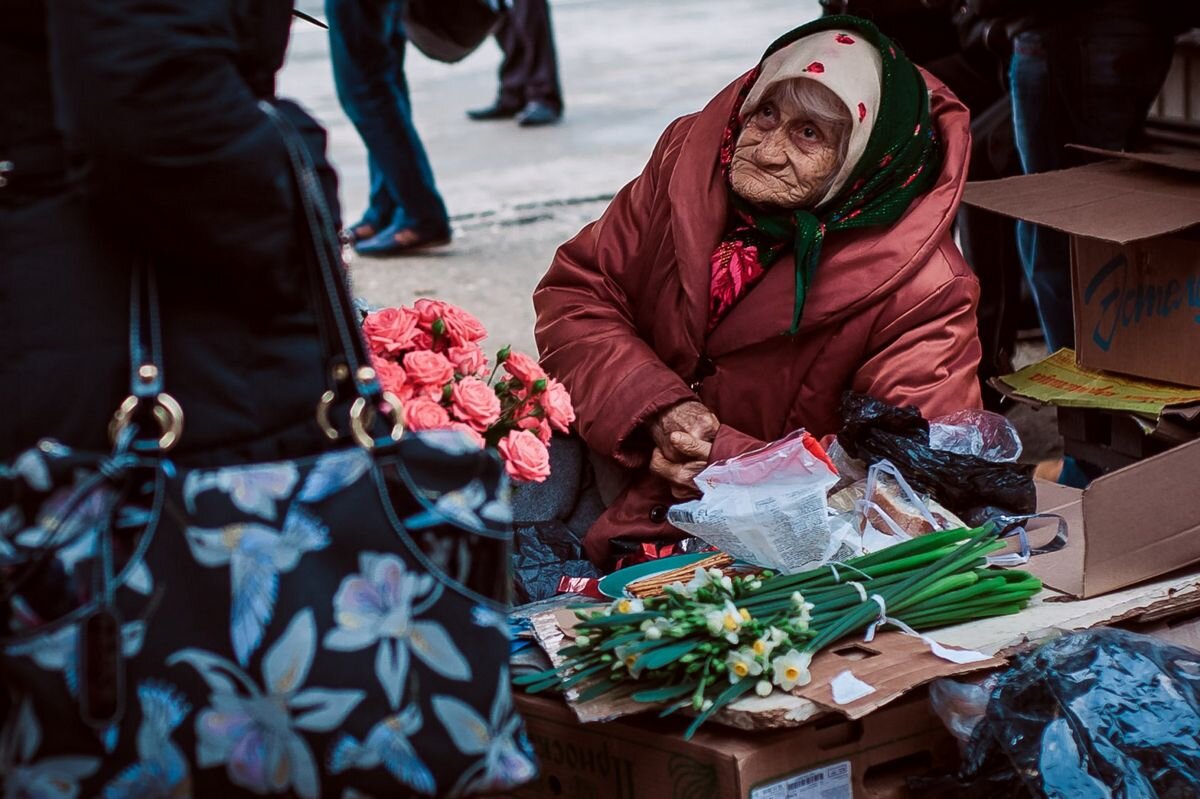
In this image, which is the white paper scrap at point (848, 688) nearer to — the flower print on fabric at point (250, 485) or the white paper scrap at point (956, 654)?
the white paper scrap at point (956, 654)

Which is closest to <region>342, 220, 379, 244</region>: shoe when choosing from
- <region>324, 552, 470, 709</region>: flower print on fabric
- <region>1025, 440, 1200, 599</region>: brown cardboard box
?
<region>1025, 440, 1200, 599</region>: brown cardboard box

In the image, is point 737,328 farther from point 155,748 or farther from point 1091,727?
point 155,748

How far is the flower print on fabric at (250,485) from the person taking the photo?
1553 mm

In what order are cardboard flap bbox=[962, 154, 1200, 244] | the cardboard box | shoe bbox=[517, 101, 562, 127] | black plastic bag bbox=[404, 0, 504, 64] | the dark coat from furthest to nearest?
shoe bbox=[517, 101, 562, 127], black plastic bag bbox=[404, 0, 504, 64], the cardboard box, cardboard flap bbox=[962, 154, 1200, 244], the dark coat

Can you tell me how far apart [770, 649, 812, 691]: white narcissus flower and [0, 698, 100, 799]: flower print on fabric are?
992 mm

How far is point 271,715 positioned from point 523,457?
0.93 metres

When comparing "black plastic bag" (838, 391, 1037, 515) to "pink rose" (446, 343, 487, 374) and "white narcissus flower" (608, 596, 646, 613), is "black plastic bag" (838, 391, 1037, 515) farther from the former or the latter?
"pink rose" (446, 343, 487, 374)

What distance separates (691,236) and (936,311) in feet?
1.59

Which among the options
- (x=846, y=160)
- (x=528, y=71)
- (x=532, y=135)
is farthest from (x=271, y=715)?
(x=528, y=71)

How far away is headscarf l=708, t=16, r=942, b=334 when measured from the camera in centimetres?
280

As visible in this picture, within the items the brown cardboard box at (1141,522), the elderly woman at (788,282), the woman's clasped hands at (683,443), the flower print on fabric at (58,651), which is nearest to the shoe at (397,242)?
the elderly woman at (788,282)

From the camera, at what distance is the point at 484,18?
15.3 feet

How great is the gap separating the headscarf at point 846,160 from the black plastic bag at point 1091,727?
889mm

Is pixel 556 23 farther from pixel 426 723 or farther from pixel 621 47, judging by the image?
pixel 426 723
